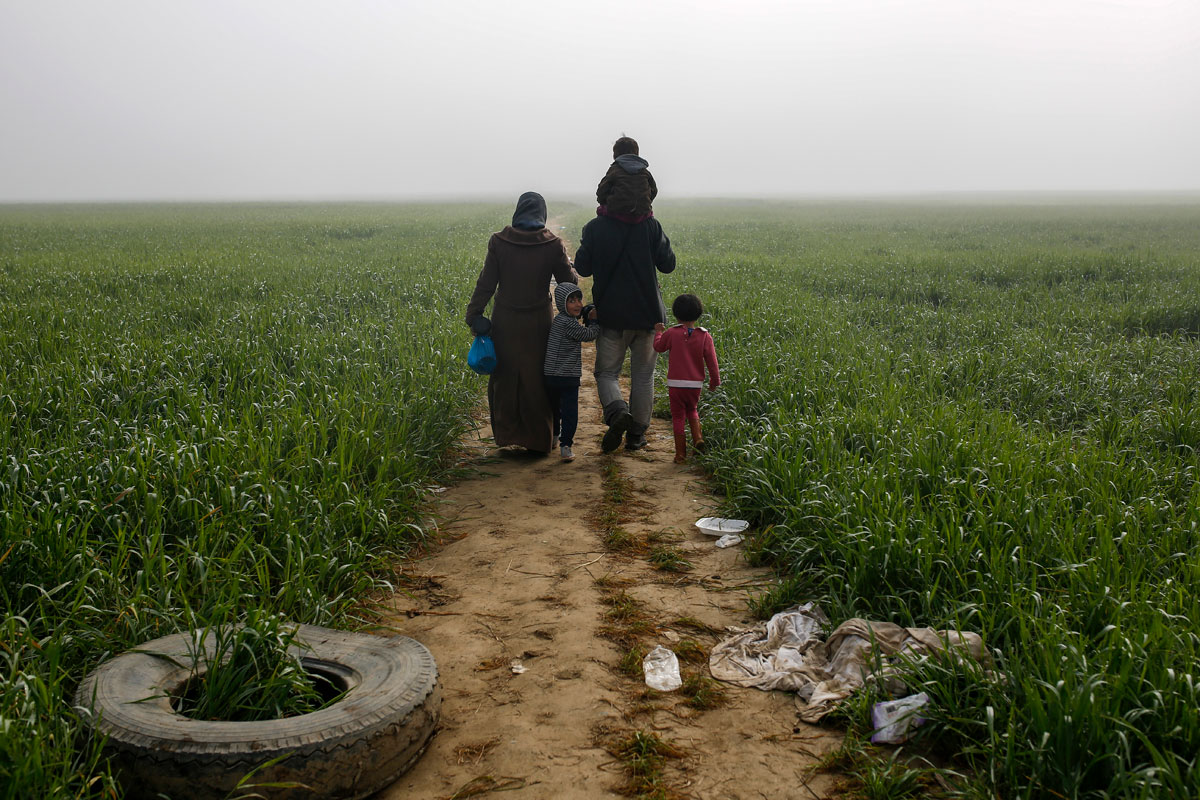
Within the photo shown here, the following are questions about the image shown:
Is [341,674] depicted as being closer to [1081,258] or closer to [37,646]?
[37,646]

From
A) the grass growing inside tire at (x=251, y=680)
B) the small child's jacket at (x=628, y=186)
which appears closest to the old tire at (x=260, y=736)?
the grass growing inside tire at (x=251, y=680)

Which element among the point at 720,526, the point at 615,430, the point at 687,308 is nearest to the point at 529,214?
the point at 687,308

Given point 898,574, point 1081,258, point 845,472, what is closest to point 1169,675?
point 898,574

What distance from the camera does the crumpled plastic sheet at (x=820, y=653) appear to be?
10.6 ft

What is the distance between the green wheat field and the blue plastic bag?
2.46 feet

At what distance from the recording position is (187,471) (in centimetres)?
455

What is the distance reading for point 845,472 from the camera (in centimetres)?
504

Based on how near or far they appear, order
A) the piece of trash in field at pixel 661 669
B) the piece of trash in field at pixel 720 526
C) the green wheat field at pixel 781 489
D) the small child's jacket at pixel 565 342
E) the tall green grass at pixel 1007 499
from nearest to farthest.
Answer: the tall green grass at pixel 1007 499
the green wheat field at pixel 781 489
the piece of trash in field at pixel 661 669
the piece of trash in field at pixel 720 526
the small child's jacket at pixel 565 342

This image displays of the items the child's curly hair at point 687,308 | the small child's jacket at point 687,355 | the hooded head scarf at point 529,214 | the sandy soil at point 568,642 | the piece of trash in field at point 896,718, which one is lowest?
the sandy soil at point 568,642

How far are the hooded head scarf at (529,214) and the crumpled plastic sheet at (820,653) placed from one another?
3.64m

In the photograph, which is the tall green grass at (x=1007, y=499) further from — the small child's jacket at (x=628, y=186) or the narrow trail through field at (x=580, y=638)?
the small child's jacket at (x=628, y=186)

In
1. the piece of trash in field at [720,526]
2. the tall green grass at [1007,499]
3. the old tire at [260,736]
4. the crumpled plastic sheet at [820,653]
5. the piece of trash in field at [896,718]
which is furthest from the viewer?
the piece of trash in field at [720,526]

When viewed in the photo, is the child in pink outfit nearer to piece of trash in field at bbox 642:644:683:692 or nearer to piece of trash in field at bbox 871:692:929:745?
piece of trash in field at bbox 642:644:683:692

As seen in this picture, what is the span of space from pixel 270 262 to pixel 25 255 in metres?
5.95
